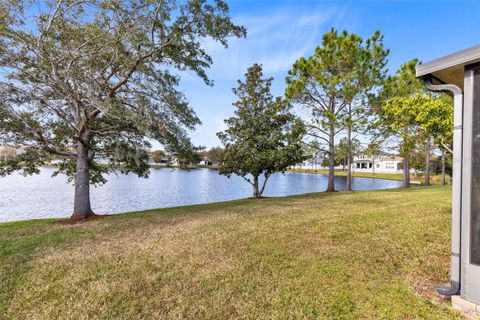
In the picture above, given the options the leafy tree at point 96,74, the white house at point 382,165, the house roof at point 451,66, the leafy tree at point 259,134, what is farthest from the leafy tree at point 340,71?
the white house at point 382,165

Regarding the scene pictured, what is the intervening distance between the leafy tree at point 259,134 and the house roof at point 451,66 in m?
9.87

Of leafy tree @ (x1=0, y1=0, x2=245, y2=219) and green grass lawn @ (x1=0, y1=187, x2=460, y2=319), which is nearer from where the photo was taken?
green grass lawn @ (x1=0, y1=187, x2=460, y2=319)

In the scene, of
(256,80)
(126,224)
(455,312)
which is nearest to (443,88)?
(455,312)

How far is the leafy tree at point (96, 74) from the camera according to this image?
6.29 meters

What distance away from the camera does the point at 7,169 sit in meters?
8.16

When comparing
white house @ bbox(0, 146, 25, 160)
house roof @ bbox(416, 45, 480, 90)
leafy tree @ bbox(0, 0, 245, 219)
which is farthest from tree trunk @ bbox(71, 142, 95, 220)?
house roof @ bbox(416, 45, 480, 90)

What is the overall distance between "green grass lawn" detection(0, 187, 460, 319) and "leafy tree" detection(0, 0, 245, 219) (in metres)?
3.26

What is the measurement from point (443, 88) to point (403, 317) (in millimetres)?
2447

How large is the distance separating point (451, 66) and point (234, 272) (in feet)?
11.5

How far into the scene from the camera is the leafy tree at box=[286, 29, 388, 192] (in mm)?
12875

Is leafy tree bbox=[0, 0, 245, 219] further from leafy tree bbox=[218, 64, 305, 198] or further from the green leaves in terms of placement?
leafy tree bbox=[218, 64, 305, 198]

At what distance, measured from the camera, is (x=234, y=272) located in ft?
11.0

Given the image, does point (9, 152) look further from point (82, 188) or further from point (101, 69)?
point (101, 69)

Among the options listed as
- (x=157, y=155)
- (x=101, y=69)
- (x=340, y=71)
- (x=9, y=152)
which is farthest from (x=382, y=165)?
(x=9, y=152)
